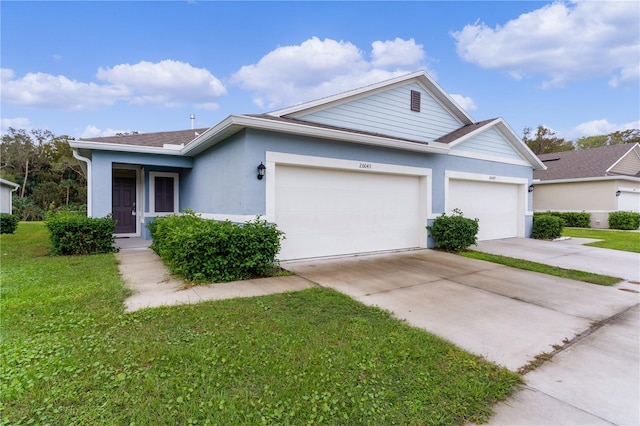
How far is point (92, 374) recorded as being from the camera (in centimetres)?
252

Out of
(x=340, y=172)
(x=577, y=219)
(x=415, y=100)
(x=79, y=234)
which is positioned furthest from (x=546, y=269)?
(x=577, y=219)

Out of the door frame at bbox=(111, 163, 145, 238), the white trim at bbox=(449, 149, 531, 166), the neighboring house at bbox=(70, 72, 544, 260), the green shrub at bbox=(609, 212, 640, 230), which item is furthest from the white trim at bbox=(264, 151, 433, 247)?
the green shrub at bbox=(609, 212, 640, 230)

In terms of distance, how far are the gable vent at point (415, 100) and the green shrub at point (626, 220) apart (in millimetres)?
14061

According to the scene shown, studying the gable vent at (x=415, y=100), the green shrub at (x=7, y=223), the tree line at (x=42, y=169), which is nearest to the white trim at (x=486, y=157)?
the gable vent at (x=415, y=100)

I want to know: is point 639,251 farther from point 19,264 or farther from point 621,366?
point 19,264

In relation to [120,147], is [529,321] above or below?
below

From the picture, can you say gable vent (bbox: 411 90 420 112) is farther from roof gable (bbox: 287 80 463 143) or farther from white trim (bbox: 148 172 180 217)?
white trim (bbox: 148 172 180 217)

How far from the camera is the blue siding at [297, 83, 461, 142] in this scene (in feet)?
29.4

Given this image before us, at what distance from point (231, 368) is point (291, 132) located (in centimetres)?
531

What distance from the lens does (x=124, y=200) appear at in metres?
11.9

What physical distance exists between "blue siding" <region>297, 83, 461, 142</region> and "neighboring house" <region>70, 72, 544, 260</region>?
0.03 meters

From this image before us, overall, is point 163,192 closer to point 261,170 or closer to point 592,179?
point 261,170

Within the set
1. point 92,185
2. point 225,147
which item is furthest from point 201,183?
point 92,185

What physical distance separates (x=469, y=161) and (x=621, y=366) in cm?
859
